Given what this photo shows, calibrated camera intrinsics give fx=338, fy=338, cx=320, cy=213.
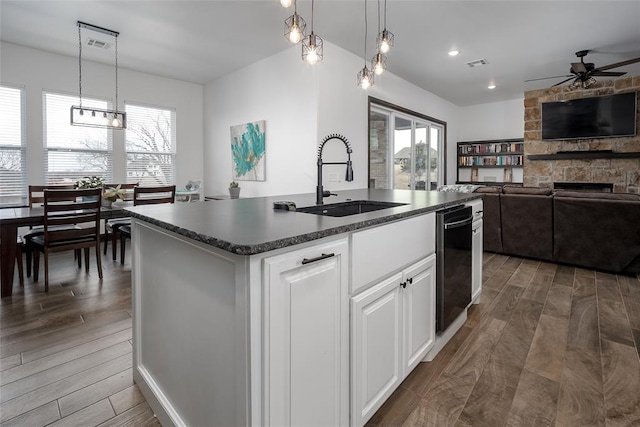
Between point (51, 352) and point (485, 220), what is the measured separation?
15.1 feet

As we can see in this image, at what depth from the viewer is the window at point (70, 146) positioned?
4664mm

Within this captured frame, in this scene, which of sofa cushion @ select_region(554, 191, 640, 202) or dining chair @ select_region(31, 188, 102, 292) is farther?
sofa cushion @ select_region(554, 191, 640, 202)

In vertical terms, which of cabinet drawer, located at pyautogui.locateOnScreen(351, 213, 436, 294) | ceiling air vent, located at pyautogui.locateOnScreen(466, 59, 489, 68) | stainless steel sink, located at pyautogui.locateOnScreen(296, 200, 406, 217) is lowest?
cabinet drawer, located at pyautogui.locateOnScreen(351, 213, 436, 294)

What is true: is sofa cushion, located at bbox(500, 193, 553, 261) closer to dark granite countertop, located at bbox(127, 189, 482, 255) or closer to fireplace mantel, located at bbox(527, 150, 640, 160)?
dark granite countertop, located at bbox(127, 189, 482, 255)

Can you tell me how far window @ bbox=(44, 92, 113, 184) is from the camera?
15.3ft

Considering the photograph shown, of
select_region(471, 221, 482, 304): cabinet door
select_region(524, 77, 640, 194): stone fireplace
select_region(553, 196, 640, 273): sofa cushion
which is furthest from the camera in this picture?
select_region(524, 77, 640, 194): stone fireplace

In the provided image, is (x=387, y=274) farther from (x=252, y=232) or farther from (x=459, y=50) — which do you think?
(x=459, y=50)

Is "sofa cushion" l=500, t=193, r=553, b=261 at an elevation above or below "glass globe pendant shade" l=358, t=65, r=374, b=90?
below

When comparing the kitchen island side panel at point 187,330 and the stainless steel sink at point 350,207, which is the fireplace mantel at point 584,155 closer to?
the stainless steel sink at point 350,207

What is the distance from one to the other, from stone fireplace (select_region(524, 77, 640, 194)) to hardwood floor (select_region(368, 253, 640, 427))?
427 centimetres

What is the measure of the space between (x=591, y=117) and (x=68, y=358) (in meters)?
8.20

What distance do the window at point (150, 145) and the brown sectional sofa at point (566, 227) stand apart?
5.02 metres

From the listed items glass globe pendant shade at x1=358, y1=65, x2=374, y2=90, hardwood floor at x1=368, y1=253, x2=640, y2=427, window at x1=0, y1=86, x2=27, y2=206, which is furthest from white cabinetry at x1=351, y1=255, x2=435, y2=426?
window at x1=0, y1=86, x2=27, y2=206

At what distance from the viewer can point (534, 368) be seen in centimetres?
190
